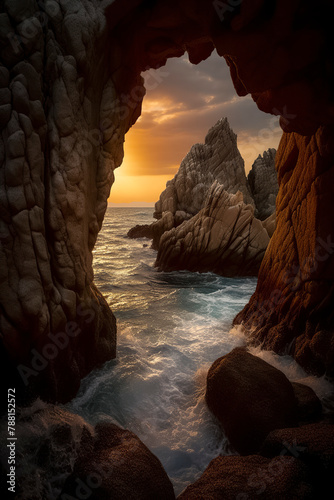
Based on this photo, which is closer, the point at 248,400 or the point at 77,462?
the point at 77,462

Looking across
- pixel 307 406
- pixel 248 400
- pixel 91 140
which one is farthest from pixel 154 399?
pixel 91 140

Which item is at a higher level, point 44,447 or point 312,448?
point 312,448

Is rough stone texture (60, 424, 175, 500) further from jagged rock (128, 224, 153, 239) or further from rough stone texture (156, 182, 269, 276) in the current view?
jagged rock (128, 224, 153, 239)

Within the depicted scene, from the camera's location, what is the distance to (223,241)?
675 inches

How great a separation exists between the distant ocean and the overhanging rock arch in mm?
612

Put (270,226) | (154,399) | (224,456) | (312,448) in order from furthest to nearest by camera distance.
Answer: (270,226), (154,399), (224,456), (312,448)

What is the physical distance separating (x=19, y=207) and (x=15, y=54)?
98.5 inches

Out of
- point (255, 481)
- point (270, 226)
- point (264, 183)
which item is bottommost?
point (255, 481)

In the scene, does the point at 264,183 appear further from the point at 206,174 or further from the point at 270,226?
the point at 270,226

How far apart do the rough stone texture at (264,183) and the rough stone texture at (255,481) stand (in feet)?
121

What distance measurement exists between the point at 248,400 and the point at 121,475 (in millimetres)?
2358

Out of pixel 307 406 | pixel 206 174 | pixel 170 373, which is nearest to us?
pixel 307 406

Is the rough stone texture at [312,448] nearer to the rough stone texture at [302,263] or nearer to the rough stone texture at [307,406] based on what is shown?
the rough stone texture at [307,406]

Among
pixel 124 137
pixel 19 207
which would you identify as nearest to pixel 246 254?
pixel 124 137
